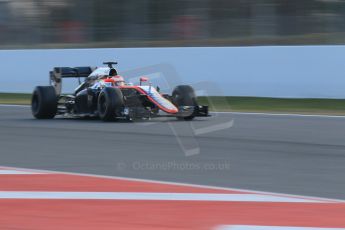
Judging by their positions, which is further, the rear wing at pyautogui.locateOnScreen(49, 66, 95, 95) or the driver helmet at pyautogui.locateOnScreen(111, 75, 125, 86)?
the rear wing at pyautogui.locateOnScreen(49, 66, 95, 95)

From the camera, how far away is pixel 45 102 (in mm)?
13516

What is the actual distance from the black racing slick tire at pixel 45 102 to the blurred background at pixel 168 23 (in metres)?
6.06

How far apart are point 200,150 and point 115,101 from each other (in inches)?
126

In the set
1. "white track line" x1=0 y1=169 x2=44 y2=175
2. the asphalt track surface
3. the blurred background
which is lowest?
the asphalt track surface

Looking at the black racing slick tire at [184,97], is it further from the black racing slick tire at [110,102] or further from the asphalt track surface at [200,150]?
the black racing slick tire at [110,102]

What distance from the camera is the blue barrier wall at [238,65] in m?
16.5

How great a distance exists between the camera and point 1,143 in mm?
10430

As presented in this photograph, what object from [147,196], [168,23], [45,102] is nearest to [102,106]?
[45,102]

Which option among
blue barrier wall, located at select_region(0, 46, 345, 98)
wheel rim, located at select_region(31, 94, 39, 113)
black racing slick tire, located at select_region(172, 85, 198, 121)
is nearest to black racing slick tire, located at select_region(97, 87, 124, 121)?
black racing slick tire, located at select_region(172, 85, 198, 121)

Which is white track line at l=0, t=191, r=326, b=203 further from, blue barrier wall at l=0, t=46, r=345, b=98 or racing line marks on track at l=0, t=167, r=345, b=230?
Answer: blue barrier wall at l=0, t=46, r=345, b=98

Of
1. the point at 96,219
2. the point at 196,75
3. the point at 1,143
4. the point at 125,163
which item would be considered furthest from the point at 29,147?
the point at 196,75

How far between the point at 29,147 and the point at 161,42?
10023 millimetres

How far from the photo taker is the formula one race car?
12.4 meters

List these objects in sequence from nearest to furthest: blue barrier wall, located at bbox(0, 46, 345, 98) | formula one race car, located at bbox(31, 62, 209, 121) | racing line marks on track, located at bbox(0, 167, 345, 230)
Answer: racing line marks on track, located at bbox(0, 167, 345, 230)
formula one race car, located at bbox(31, 62, 209, 121)
blue barrier wall, located at bbox(0, 46, 345, 98)
